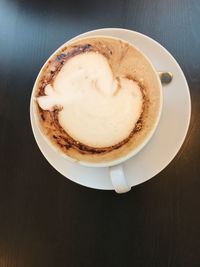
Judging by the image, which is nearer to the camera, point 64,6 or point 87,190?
point 87,190

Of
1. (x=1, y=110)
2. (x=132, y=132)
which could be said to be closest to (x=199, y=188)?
(x=132, y=132)

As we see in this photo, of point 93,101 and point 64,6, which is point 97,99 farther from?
point 64,6

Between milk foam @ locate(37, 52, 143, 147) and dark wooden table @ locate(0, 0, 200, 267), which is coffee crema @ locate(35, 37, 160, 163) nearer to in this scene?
milk foam @ locate(37, 52, 143, 147)

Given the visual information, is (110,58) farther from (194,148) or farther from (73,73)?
(194,148)

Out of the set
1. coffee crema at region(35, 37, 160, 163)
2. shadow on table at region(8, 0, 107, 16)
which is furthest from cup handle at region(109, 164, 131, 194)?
shadow on table at region(8, 0, 107, 16)

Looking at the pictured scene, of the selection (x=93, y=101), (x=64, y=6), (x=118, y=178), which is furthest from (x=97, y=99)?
(x=64, y=6)

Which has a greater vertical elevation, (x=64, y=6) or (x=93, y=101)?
(x=64, y=6)
